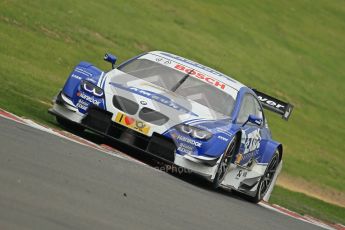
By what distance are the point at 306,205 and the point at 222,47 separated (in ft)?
63.3

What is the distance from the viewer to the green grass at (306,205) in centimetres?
1498

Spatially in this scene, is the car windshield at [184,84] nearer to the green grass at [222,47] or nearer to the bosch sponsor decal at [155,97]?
the bosch sponsor decal at [155,97]

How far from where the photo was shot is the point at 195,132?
11.9m

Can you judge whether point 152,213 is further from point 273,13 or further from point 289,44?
point 273,13

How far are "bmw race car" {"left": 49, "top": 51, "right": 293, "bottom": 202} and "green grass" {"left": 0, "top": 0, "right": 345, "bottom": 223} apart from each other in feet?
3.92

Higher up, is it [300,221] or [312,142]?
[312,142]

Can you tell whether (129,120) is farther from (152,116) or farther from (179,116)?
(179,116)

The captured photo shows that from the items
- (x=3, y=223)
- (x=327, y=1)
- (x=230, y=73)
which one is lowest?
(x=3, y=223)

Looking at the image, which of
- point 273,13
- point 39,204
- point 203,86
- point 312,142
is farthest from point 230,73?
point 39,204

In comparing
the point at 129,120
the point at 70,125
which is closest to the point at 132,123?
the point at 129,120

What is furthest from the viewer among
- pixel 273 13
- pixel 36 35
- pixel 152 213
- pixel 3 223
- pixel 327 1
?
pixel 327 1

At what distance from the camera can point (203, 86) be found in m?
13.4

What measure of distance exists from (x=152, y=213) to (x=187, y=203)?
1.39m

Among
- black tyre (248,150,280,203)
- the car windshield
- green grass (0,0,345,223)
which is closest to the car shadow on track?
black tyre (248,150,280,203)
